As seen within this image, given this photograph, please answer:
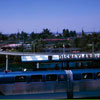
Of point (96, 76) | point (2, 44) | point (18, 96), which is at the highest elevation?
point (2, 44)

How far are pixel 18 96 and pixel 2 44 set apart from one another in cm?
6479

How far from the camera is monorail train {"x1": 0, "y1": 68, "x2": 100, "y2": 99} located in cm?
1090

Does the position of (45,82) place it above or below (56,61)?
below

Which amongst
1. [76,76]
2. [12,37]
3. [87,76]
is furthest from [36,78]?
[12,37]

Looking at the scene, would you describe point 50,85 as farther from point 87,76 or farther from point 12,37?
point 12,37

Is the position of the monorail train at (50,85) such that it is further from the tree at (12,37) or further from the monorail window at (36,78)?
the tree at (12,37)

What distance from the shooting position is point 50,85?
11.3 metres

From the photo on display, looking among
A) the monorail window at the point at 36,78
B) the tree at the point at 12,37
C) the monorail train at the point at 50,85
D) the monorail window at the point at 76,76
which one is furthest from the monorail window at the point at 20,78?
the tree at the point at 12,37

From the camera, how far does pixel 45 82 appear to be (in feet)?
37.7

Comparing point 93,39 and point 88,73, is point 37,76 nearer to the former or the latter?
point 88,73

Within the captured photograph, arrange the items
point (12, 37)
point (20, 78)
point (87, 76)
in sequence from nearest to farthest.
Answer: point (20, 78) < point (87, 76) < point (12, 37)

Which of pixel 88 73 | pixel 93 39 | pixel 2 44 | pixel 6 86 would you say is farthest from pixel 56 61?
pixel 2 44

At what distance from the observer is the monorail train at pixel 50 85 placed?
10898mm

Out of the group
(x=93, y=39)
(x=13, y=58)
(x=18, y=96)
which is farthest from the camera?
(x=93, y=39)
